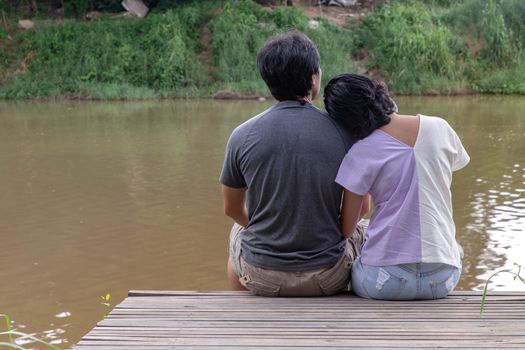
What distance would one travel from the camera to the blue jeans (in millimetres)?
2782

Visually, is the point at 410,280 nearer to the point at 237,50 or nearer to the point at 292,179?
the point at 292,179

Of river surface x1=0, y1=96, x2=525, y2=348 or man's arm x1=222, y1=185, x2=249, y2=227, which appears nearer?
man's arm x1=222, y1=185, x2=249, y2=227

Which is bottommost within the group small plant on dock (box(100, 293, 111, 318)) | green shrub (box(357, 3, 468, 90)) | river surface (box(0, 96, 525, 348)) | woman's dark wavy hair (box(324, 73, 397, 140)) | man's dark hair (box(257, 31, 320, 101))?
river surface (box(0, 96, 525, 348))

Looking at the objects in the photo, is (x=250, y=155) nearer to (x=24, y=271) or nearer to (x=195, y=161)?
(x=24, y=271)

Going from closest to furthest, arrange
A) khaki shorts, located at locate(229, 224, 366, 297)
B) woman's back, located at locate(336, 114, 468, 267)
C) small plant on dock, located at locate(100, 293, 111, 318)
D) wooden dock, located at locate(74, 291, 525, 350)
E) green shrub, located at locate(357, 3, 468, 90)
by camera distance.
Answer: wooden dock, located at locate(74, 291, 525, 350) < woman's back, located at locate(336, 114, 468, 267) < khaki shorts, located at locate(229, 224, 366, 297) < small plant on dock, located at locate(100, 293, 111, 318) < green shrub, located at locate(357, 3, 468, 90)

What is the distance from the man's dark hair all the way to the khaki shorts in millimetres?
671

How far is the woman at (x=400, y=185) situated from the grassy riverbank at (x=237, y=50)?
669 inches

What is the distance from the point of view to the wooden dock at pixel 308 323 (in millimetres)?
2369

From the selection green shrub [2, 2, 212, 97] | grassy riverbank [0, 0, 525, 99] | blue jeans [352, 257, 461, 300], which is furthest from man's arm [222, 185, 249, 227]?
green shrub [2, 2, 212, 97]

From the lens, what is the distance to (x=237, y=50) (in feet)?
69.5

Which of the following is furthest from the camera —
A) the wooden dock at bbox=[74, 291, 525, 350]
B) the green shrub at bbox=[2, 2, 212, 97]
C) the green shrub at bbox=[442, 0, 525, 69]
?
the green shrub at bbox=[442, 0, 525, 69]

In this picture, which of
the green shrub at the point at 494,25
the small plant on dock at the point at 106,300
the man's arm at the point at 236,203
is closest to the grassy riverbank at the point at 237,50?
the green shrub at the point at 494,25

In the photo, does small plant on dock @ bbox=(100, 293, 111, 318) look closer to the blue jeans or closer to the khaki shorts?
the khaki shorts

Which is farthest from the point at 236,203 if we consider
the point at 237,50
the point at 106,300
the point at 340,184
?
the point at 237,50
